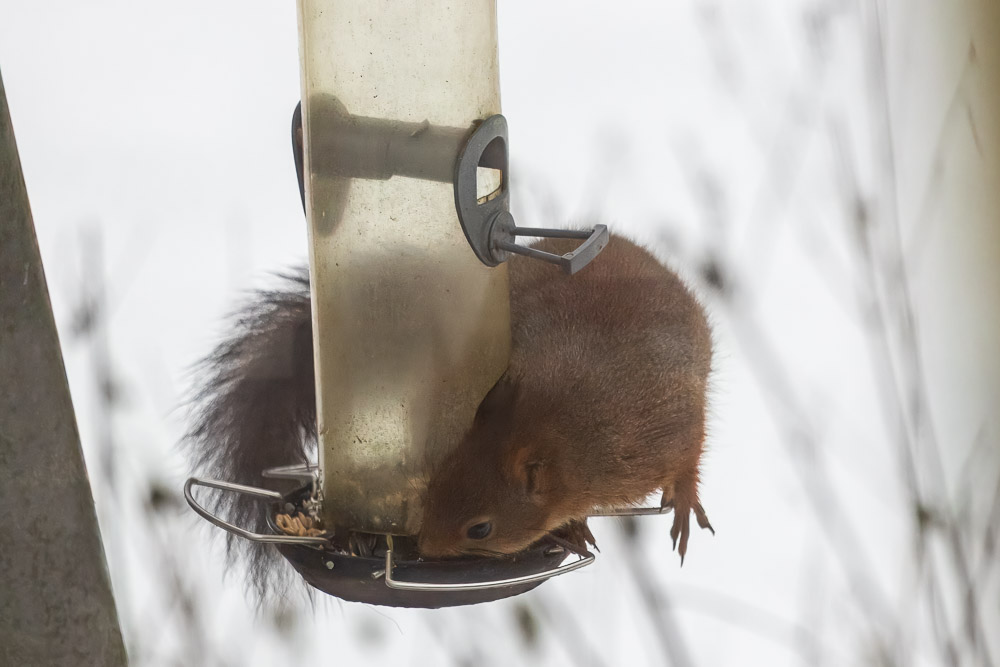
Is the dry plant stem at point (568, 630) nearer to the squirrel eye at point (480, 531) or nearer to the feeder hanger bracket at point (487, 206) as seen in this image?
the squirrel eye at point (480, 531)

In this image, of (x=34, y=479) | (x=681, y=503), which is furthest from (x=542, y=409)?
(x=34, y=479)

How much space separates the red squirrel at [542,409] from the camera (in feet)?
3.73

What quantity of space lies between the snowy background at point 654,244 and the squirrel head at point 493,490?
38 cm

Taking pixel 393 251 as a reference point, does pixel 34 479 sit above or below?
below

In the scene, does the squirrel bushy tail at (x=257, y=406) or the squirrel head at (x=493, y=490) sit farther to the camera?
the squirrel bushy tail at (x=257, y=406)

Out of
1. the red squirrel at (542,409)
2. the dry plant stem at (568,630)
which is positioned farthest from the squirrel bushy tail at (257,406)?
the dry plant stem at (568,630)

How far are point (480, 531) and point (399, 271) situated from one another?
0.96 feet

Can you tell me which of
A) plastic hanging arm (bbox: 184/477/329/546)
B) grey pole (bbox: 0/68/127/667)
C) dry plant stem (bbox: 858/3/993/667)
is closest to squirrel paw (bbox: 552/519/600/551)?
plastic hanging arm (bbox: 184/477/329/546)

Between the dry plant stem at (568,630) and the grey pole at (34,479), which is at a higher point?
the grey pole at (34,479)

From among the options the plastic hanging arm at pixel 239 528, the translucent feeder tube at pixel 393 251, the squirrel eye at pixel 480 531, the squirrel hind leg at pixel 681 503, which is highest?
the translucent feeder tube at pixel 393 251

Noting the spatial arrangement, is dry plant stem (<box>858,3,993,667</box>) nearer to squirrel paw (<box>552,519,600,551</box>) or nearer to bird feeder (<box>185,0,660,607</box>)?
squirrel paw (<box>552,519,600,551</box>)

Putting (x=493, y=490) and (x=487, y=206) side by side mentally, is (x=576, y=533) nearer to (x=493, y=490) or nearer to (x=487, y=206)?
(x=493, y=490)

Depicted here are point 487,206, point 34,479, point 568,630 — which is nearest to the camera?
point 34,479

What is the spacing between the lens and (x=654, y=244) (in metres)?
1.53
